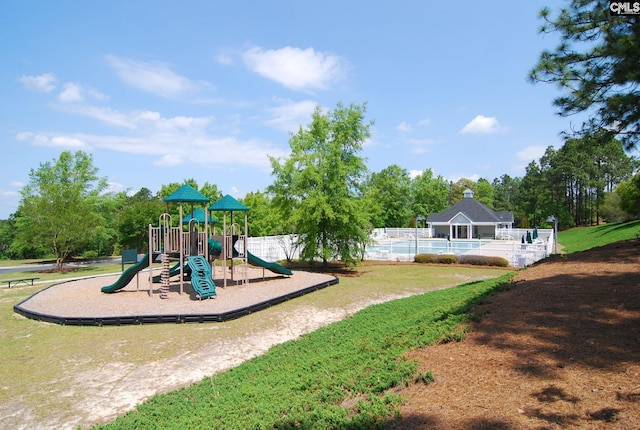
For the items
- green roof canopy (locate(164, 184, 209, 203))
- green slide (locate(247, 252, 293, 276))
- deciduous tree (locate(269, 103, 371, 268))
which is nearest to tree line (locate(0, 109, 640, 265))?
deciduous tree (locate(269, 103, 371, 268))

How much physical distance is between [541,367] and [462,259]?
20918 mm

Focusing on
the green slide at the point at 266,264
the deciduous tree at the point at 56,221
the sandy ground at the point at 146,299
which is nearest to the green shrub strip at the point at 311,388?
the sandy ground at the point at 146,299

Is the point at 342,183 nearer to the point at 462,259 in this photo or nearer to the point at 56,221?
the point at 462,259

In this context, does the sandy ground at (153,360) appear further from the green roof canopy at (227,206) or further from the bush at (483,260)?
the bush at (483,260)

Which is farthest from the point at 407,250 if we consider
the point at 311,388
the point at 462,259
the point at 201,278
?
the point at 311,388

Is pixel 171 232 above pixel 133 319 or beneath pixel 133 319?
above

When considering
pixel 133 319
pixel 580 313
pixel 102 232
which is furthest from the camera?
pixel 102 232

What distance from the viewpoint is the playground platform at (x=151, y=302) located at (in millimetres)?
11312

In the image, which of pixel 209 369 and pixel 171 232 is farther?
pixel 171 232

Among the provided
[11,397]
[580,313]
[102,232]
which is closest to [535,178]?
[102,232]

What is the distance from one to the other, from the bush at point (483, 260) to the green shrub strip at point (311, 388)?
16.5m

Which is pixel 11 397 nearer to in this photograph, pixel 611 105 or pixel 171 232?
pixel 171 232

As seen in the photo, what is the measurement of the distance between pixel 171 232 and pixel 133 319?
4620 mm

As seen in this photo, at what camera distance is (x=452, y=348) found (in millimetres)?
5820
